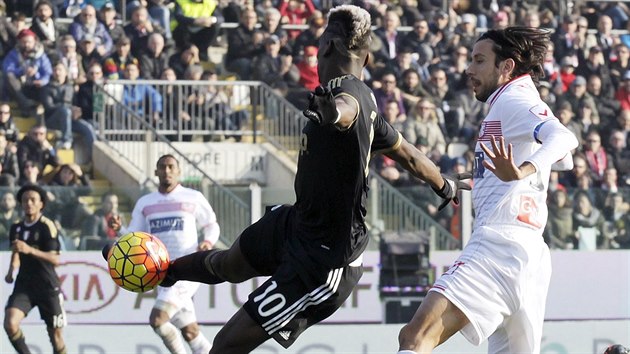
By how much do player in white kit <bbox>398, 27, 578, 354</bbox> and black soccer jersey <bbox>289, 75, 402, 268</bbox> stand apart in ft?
1.68

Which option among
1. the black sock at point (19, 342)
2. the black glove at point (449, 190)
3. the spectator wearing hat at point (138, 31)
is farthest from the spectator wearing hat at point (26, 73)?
the black glove at point (449, 190)

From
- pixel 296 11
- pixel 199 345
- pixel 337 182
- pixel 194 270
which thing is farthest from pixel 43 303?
→ pixel 296 11

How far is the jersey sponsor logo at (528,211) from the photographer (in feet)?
23.0

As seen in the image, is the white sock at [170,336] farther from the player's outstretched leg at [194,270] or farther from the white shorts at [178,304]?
the player's outstretched leg at [194,270]

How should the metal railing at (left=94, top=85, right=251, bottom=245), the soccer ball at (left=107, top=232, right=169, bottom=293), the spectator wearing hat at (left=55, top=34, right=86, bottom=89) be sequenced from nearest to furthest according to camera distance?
the soccer ball at (left=107, top=232, right=169, bottom=293), the metal railing at (left=94, top=85, right=251, bottom=245), the spectator wearing hat at (left=55, top=34, right=86, bottom=89)

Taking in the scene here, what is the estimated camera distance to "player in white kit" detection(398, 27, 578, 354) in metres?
6.69

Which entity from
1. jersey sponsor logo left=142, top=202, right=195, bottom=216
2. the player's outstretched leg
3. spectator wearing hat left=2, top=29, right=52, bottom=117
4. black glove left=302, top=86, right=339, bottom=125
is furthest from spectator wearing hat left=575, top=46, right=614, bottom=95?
black glove left=302, top=86, right=339, bottom=125

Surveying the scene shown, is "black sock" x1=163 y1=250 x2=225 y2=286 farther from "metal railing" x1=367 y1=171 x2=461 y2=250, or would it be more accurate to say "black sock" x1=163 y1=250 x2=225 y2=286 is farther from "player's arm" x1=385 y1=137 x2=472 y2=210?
"metal railing" x1=367 y1=171 x2=461 y2=250

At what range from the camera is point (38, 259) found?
1325 centimetres

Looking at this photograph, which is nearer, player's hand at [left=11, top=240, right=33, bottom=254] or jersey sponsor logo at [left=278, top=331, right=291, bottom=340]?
jersey sponsor logo at [left=278, top=331, right=291, bottom=340]

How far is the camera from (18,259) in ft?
43.5

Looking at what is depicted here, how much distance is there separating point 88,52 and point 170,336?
7.39 metres

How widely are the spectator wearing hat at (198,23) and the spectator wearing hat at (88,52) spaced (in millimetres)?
1417

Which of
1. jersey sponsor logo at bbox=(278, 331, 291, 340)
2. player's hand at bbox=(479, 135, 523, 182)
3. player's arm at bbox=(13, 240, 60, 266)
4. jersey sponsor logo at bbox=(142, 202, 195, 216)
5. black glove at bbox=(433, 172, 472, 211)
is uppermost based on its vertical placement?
player's hand at bbox=(479, 135, 523, 182)
